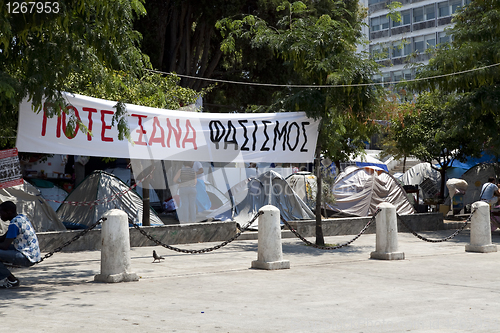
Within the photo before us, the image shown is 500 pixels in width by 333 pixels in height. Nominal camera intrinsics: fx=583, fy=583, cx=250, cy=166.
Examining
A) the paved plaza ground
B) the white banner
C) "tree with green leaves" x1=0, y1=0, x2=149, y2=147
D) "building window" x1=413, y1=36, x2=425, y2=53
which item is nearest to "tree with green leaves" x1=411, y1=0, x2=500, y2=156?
the white banner

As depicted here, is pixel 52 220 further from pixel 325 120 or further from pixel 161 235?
pixel 325 120

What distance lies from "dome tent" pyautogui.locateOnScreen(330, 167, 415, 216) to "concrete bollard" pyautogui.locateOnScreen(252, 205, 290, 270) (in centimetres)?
1075

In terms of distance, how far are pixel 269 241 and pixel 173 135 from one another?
3.28m

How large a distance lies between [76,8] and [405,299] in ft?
19.9

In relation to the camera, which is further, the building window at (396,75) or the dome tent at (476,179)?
the building window at (396,75)

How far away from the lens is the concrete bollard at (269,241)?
33.0 feet

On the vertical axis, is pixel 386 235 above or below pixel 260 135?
below

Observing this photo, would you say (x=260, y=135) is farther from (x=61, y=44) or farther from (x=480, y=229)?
(x=480, y=229)

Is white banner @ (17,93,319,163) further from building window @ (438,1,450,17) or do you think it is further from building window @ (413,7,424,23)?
building window @ (413,7,424,23)

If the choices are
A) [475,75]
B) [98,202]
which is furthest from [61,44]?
[475,75]

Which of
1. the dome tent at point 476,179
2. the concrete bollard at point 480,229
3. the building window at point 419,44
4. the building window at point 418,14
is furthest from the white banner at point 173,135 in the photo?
the building window at point 418,14

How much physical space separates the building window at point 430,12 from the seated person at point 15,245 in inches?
1911

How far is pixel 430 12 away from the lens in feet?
167

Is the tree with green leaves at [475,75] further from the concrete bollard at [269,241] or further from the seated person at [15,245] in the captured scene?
the seated person at [15,245]
